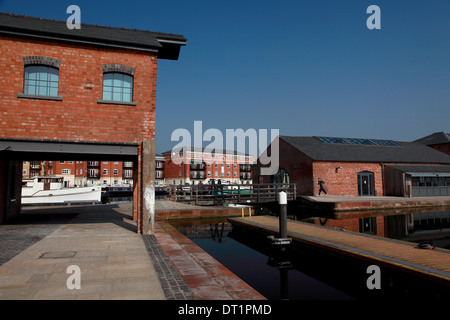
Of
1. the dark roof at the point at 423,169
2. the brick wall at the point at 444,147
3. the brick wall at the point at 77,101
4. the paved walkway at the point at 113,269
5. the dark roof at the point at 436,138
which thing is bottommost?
the paved walkway at the point at 113,269

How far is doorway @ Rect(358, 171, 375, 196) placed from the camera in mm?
28641

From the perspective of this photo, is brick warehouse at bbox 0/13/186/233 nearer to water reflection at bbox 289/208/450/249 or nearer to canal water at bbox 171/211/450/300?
canal water at bbox 171/211/450/300

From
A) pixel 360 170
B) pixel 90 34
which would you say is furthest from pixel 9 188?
pixel 360 170

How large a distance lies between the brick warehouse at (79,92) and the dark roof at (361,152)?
20920mm

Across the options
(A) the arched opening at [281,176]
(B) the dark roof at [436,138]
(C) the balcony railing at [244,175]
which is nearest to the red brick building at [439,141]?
(B) the dark roof at [436,138]

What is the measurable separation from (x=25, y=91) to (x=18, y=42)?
1.45m

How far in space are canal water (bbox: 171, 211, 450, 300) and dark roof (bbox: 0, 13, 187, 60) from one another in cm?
719

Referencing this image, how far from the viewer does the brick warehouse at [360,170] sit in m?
27.5

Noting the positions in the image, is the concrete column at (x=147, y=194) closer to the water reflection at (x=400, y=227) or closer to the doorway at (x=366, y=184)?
the water reflection at (x=400, y=227)

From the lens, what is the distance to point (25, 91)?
353 inches

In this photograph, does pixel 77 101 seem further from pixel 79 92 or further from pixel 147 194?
pixel 147 194

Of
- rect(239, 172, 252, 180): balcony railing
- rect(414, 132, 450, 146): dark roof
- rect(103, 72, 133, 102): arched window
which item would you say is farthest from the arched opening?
rect(239, 172, 252, 180): balcony railing
